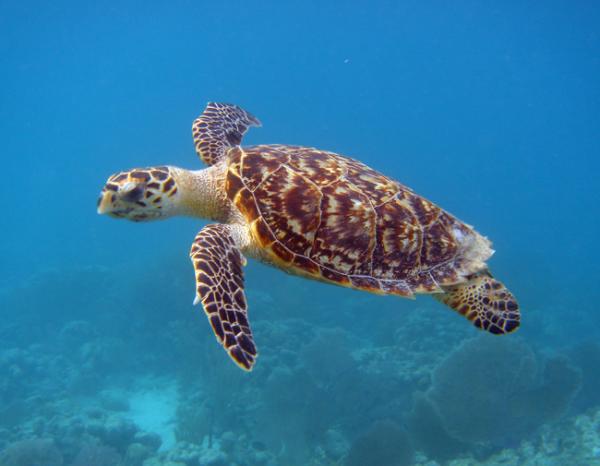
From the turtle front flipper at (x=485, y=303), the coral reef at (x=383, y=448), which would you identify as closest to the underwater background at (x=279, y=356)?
the coral reef at (x=383, y=448)

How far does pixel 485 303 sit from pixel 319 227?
180cm

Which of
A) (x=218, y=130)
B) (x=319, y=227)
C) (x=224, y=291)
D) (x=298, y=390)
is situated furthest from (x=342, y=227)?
(x=298, y=390)

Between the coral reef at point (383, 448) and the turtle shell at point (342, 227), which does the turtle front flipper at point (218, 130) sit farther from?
the coral reef at point (383, 448)

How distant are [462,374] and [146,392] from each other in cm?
1099

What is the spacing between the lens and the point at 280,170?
3.65m

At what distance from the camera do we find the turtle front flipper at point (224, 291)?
266 centimetres

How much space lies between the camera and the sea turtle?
11.1 feet

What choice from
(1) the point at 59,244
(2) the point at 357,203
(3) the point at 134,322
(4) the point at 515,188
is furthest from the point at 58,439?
(4) the point at 515,188

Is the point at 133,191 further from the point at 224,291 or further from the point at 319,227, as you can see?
the point at 319,227

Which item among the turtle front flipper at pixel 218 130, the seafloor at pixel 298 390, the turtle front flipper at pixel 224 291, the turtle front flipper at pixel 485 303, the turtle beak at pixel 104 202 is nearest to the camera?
the turtle front flipper at pixel 224 291

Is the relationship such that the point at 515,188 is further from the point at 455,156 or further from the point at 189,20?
the point at 189,20

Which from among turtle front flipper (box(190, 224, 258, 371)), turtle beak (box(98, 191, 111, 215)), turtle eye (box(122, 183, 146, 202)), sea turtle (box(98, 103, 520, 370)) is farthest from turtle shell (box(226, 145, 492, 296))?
turtle beak (box(98, 191, 111, 215))

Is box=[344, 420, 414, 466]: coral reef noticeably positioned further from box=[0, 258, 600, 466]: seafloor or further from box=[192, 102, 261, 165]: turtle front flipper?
box=[192, 102, 261, 165]: turtle front flipper

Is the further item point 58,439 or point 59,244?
point 59,244
